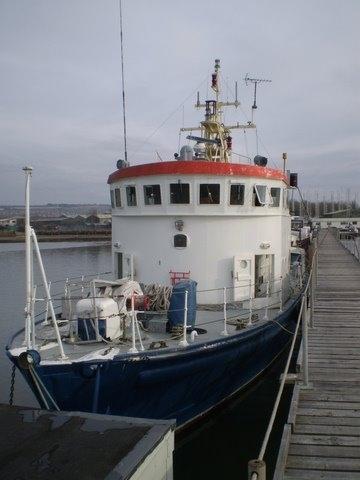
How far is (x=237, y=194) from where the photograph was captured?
39.1ft

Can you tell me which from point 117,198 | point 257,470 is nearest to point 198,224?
point 117,198

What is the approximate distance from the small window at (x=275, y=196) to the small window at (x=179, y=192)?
2.52 metres

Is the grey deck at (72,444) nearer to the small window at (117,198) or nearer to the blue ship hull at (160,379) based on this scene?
the blue ship hull at (160,379)

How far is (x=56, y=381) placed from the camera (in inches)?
291

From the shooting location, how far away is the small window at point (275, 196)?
42.2 ft

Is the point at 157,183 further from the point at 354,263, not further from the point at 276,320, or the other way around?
the point at 354,263

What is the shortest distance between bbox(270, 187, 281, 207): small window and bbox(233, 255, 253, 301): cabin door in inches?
74.5

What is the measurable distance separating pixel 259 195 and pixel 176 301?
13.8 ft

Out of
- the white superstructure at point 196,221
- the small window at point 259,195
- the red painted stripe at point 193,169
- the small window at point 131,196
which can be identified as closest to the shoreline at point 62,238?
the small window at point 131,196

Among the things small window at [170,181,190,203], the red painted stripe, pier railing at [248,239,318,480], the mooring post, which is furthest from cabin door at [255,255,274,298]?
the mooring post

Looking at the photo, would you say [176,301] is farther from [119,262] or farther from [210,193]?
[119,262]

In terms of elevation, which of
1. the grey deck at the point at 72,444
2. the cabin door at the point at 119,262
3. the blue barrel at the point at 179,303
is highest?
the cabin door at the point at 119,262

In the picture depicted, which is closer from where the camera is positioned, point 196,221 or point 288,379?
point 288,379

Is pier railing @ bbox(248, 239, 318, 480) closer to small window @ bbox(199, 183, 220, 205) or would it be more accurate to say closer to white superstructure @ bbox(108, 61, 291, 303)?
white superstructure @ bbox(108, 61, 291, 303)
